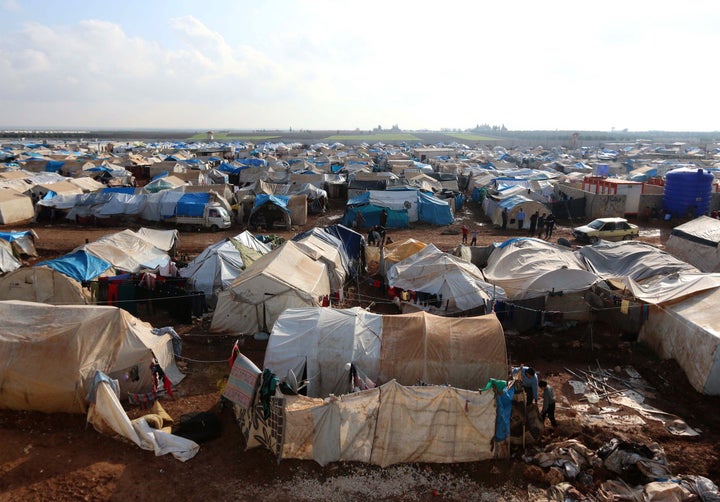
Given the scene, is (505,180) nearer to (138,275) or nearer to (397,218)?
(397,218)

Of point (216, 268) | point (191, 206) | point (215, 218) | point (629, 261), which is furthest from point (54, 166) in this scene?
point (629, 261)

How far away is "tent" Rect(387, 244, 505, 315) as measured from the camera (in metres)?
13.6

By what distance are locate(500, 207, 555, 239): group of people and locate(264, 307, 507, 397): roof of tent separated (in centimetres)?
1677

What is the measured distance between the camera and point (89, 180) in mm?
33250

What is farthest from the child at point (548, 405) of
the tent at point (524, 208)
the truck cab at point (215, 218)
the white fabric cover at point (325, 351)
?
the truck cab at point (215, 218)

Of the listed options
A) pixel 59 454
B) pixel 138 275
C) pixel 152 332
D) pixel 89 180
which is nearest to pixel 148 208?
pixel 89 180

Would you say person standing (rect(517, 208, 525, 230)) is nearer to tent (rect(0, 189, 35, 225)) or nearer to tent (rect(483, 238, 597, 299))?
tent (rect(483, 238, 597, 299))

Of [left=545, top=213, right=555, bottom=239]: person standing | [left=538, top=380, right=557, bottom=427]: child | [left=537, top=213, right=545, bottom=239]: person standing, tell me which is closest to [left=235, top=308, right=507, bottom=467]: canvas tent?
[left=538, top=380, right=557, bottom=427]: child

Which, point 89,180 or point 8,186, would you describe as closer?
point 8,186

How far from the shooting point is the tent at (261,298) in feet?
43.8

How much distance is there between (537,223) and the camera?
2756 centimetres

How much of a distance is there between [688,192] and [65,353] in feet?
107

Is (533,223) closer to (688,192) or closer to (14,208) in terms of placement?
(688,192)

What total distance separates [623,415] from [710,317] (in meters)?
3.39
